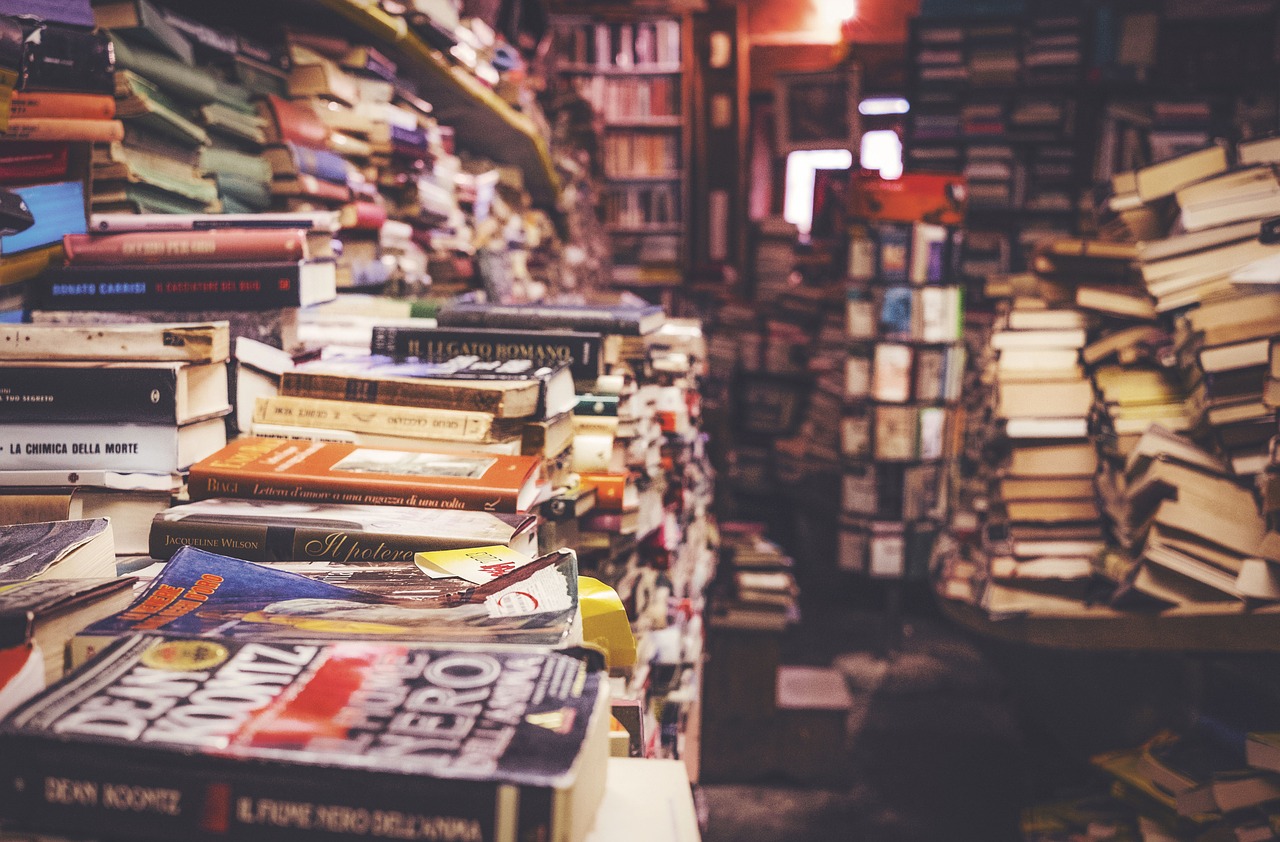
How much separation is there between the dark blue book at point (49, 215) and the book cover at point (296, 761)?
87 centimetres

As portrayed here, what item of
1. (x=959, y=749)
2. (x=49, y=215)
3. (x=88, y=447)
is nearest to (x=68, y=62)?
(x=49, y=215)

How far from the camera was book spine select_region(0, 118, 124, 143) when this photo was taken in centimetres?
113

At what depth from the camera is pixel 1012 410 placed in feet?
8.26

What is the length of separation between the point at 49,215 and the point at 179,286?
21 cm

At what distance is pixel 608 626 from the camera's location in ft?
2.76

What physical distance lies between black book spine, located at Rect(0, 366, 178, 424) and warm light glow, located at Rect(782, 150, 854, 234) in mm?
6127

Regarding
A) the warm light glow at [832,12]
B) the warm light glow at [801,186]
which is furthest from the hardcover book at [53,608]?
the warm light glow at [832,12]

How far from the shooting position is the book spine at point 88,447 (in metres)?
0.94

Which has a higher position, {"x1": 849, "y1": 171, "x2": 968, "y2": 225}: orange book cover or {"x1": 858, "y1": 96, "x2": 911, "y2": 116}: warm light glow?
{"x1": 858, "y1": 96, "x2": 911, "y2": 116}: warm light glow

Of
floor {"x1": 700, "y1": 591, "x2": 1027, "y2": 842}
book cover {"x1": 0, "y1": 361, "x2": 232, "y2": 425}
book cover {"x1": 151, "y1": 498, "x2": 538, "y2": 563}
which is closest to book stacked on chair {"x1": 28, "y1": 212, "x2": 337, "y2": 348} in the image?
book cover {"x1": 0, "y1": 361, "x2": 232, "y2": 425}

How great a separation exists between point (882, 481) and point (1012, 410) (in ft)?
8.13

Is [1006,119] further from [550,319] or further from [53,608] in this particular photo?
[53,608]

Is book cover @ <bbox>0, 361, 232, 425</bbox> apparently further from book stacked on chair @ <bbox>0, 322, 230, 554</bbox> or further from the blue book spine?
the blue book spine

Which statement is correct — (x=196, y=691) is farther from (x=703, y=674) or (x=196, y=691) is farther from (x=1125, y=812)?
(x=703, y=674)
